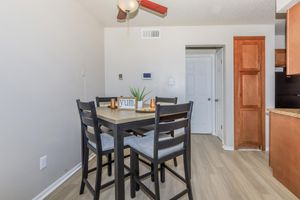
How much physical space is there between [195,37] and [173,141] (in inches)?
103

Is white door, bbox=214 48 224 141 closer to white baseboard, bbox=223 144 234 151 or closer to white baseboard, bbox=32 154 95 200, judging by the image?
white baseboard, bbox=223 144 234 151

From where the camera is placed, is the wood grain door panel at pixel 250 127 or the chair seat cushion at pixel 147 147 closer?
the chair seat cushion at pixel 147 147

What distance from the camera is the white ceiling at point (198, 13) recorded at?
2.69 meters

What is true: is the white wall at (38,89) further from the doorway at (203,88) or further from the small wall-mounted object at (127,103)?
the doorway at (203,88)

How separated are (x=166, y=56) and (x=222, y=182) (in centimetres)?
237

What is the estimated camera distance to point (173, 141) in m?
1.62

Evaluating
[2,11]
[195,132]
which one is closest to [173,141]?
[2,11]

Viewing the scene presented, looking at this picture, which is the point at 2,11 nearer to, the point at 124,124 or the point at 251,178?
the point at 124,124

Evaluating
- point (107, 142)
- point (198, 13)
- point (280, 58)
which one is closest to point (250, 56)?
point (280, 58)

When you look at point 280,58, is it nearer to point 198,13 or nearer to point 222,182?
point 198,13

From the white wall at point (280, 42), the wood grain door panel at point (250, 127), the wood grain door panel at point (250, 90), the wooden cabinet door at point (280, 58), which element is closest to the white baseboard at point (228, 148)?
the wood grain door panel at point (250, 127)

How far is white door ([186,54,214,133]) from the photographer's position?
15.3ft

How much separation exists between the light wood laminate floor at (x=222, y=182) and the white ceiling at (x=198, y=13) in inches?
92.1

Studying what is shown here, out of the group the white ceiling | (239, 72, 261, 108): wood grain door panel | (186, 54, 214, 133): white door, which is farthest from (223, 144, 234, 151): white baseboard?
the white ceiling
